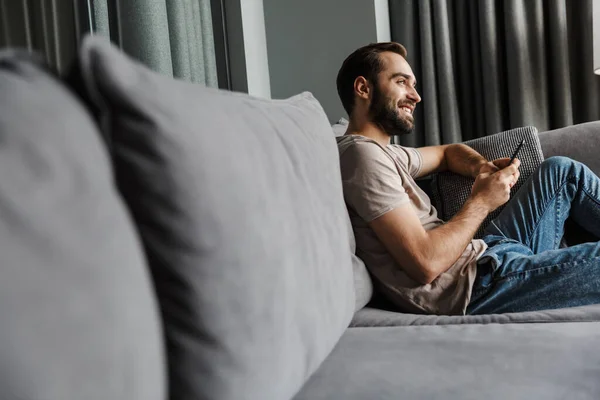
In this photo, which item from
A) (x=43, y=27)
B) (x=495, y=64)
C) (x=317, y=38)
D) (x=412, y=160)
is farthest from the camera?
(x=317, y=38)

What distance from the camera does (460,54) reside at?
278 cm

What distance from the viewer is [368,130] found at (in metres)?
1.71

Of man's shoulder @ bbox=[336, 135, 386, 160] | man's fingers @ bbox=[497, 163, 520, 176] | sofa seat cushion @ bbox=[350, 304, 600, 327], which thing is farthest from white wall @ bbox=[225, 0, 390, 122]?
sofa seat cushion @ bbox=[350, 304, 600, 327]

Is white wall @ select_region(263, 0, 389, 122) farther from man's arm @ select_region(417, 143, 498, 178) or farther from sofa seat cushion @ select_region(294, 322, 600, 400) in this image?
sofa seat cushion @ select_region(294, 322, 600, 400)

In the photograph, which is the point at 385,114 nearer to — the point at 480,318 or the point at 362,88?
the point at 362,88

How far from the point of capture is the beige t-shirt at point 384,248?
1.26 meters

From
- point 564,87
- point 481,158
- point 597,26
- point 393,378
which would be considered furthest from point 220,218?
point 564,87

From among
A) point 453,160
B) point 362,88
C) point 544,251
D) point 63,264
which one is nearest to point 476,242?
point 544,251

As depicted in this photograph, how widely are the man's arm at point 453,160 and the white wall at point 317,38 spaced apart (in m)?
1.01

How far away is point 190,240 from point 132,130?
11cm

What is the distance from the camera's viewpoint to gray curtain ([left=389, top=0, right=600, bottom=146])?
260 centimetres

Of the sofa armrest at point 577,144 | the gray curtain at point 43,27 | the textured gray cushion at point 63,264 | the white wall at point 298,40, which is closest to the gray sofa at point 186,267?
the textured gray cushion at point 63,264

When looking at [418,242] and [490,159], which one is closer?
[418,242]

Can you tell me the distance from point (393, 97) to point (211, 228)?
1.23 meters
